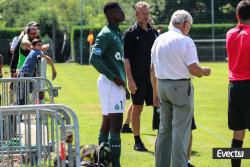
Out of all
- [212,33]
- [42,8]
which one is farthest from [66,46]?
[212,33]

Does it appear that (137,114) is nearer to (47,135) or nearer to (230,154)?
(230,154)

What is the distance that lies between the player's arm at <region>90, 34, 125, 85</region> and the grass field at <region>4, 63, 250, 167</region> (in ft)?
5.40

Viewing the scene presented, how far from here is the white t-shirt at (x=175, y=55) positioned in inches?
314

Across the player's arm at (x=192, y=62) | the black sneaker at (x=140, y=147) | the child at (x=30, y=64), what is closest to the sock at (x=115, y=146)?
the player's arm at (x=192, y=62)

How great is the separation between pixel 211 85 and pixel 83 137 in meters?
12.7

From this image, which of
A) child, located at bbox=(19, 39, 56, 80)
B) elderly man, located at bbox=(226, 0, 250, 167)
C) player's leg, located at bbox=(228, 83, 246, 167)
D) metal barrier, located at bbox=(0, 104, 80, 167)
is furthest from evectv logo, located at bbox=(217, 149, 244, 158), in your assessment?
child, located at bbox=(19, 39, 56, 80)

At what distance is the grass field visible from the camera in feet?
33.5

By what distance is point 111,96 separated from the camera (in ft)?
28.7

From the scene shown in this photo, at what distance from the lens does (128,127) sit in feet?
42.0

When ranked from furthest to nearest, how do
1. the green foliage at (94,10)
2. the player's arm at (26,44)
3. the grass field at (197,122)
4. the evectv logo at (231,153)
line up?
the green foliage at (94,10) < the player's arm at (26,44) < the grass field at (197,122) < the evectv logo at (231,153)

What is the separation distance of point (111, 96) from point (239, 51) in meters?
1.79

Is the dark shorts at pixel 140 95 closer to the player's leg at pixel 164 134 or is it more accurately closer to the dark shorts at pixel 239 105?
the player's leg at pixel 164 134

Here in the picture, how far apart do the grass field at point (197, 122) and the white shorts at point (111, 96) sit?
4.19 feet

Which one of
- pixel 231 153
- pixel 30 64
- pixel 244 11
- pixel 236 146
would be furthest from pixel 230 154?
pixel 30 64
